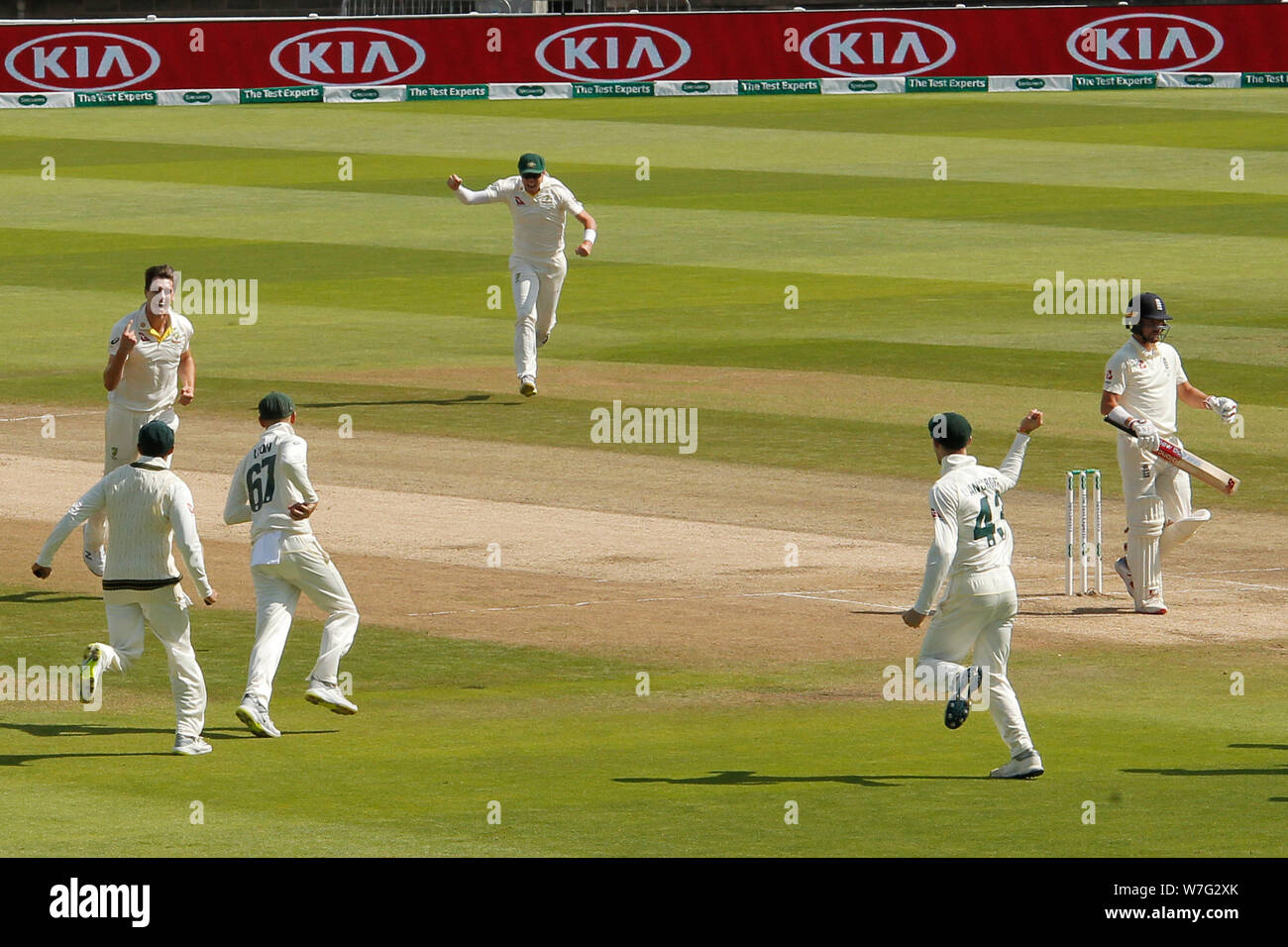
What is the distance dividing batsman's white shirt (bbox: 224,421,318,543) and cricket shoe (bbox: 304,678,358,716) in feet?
2.88

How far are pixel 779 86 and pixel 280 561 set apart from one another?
1454 inches

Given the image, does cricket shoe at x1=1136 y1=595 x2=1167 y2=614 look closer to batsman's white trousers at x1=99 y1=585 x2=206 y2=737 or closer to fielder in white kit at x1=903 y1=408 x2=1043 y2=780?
fielder in white kit at x1=903 y1=408 x2=1043 y2=780

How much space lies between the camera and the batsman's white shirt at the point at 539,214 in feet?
78.2

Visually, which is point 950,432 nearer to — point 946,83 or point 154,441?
point 154,441

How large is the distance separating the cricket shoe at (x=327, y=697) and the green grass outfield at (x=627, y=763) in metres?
0.17

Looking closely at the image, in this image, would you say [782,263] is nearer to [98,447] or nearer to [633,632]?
[98,447]

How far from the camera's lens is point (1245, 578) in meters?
17.0

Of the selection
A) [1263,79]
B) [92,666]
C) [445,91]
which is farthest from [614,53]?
[92,666]

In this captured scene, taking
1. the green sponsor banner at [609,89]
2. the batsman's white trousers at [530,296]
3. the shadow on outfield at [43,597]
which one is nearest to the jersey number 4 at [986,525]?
the shadow on outfield at [43,597]

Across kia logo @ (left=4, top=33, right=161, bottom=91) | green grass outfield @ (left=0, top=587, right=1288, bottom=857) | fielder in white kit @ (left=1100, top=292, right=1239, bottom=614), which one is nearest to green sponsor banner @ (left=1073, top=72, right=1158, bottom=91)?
kia logo @ (left=4, top=33, right=161, bottom=91)

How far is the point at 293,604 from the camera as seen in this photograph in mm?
12742

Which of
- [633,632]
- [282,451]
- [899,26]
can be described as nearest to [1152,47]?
[899,26]

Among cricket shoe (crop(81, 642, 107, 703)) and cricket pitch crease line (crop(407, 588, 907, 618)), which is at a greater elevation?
cricket pitch crease line (crop(407, 588, 907, 618))

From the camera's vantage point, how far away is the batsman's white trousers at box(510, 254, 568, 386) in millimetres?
24016
